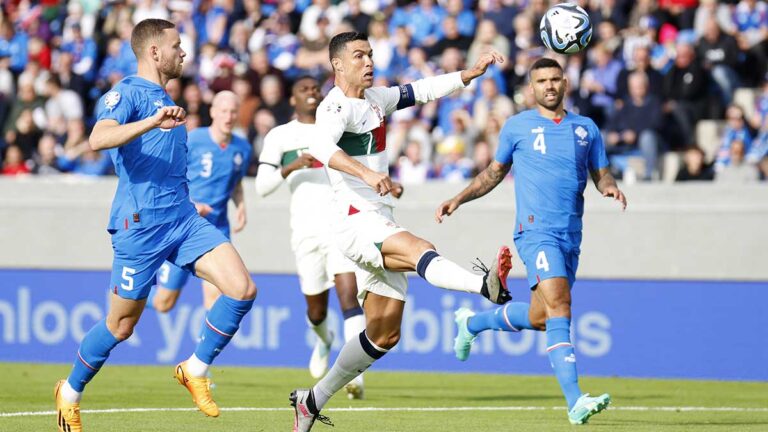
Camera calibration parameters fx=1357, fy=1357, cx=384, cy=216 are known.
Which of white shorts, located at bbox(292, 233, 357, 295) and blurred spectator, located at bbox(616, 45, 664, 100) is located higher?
blurred spectator, located at bbox(616, 45, 664, 100)

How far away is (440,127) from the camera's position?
1947cm

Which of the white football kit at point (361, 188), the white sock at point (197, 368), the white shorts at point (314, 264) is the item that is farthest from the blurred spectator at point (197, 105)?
the white sock at point (197, 368)

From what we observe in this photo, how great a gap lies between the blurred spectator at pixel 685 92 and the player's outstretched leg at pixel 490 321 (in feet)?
26.1

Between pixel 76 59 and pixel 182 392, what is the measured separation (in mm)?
11640

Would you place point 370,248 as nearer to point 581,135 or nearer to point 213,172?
point 581,135

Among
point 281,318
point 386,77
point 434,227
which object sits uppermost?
point 386,77

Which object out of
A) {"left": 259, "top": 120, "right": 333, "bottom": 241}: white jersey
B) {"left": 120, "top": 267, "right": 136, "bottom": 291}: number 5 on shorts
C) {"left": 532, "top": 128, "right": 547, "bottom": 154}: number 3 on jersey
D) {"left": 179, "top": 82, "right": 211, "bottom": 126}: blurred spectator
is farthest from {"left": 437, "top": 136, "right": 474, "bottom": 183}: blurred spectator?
{"left": 120, "top": 267, "right": 136, "bottom": 291}: number 5 on shorts

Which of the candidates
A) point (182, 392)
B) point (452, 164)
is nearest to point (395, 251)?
point (182, 392)

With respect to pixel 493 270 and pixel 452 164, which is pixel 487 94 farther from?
pixel 493 270

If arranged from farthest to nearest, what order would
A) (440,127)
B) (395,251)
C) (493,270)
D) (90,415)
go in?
(440,127) < (90,415) < (395,251) < (493,270)

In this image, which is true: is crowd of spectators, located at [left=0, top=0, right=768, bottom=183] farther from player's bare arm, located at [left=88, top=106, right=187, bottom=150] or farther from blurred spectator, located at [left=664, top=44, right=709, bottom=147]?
player's bare arm, located at [left=88, top=106, right=187, bottom=150]

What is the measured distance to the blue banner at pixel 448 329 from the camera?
15.2m

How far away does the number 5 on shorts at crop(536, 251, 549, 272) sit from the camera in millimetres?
9961

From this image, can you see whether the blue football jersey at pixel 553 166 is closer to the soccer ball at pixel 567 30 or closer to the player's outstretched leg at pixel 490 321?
the soccer ball at pixel 567 30
